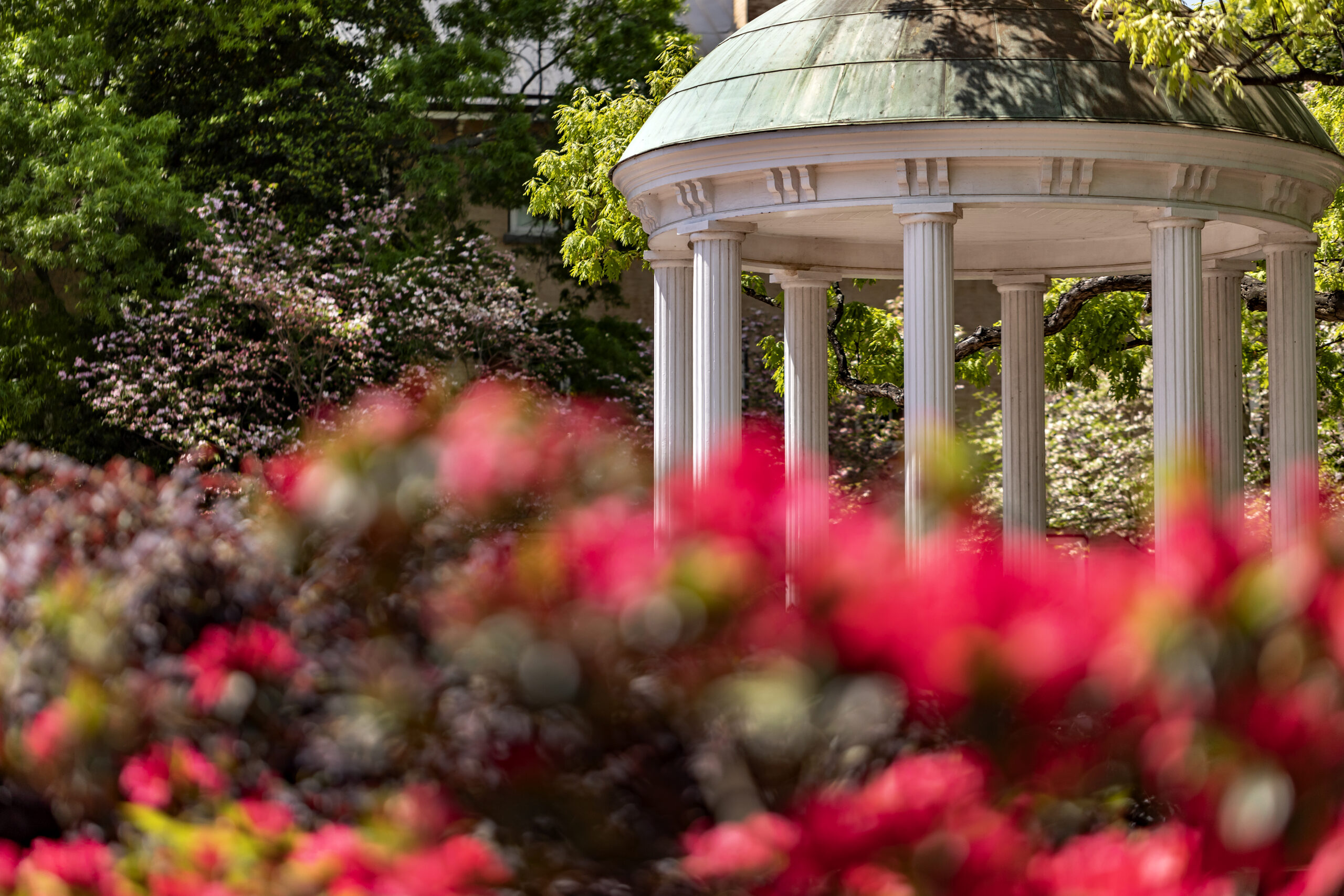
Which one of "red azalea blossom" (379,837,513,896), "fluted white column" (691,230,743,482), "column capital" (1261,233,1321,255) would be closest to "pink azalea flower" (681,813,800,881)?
"red azalea blossom" (379,837,513,896)

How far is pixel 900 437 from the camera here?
35.9 meters

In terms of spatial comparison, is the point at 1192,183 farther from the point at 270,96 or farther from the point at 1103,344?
the point at 270,96

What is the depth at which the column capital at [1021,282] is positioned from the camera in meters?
19.9

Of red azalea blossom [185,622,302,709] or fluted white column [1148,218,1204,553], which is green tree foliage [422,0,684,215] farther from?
red azalea blossom [185,622,302,709]

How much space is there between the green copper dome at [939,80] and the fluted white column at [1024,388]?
5.15 m

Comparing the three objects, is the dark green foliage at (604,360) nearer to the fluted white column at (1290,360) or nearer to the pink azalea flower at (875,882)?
the fluted white column at (1290,360)

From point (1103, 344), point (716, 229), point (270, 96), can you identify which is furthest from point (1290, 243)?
point (270, 96)

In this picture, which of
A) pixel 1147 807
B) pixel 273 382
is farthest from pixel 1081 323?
pixel 1147 807

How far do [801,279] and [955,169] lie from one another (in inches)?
218

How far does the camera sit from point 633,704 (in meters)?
4.54

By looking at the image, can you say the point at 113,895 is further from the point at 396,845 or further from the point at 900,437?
the point at 900,437

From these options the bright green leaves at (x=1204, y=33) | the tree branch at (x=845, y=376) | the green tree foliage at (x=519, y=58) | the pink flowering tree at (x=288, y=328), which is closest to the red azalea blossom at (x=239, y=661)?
the bright green leaves at (x=1204, y=33)

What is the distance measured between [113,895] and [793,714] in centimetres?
222

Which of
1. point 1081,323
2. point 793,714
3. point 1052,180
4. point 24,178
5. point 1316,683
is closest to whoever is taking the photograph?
point 1316,683
